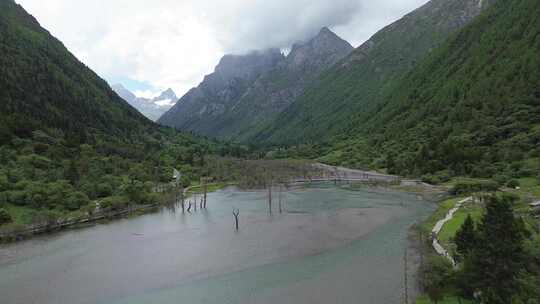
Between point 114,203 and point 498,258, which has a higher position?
point 114,203

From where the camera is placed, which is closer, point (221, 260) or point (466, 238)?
point (466, 238)

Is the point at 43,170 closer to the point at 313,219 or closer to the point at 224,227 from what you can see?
the point at 224,227

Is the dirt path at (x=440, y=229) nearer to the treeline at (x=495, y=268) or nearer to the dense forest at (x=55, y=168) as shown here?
→ the treeline at (x=495, y=268)

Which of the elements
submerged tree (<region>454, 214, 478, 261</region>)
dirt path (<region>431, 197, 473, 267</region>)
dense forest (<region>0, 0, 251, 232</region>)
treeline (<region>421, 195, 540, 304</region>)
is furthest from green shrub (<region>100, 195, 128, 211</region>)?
submerged tree (<region>454, 214, 478, 261</region>)

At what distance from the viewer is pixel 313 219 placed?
95375 millimetres

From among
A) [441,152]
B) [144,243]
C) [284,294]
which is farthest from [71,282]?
[441,152]

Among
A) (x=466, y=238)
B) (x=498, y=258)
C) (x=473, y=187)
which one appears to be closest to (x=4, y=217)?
(x=466, y=238)

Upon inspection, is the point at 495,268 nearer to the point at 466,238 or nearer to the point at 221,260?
the point at 466,238

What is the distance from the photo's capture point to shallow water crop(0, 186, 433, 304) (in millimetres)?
49844

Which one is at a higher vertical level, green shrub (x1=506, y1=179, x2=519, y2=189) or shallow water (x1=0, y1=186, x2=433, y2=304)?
green shrub (x1=506, y1=179, x2=519, y2=189)

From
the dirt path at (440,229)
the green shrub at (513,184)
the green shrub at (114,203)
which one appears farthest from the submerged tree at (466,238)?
the green shrub at (114,203)

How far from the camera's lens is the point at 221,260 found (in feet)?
211

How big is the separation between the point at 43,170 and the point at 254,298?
95.5 metres

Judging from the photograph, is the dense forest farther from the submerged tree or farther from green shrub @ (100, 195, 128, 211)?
the submerged tree
